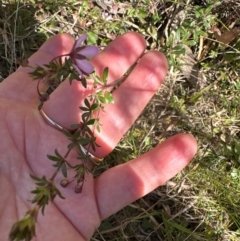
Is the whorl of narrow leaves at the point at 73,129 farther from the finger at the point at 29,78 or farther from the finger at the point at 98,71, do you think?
the finger at the point at 29,78

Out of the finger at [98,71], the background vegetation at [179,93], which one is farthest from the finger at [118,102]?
the background vegetation at [179,93]

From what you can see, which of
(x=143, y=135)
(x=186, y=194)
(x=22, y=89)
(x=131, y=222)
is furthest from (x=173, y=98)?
(x=22, y=89)

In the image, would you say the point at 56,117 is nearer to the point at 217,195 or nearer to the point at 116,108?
the point at 116,108

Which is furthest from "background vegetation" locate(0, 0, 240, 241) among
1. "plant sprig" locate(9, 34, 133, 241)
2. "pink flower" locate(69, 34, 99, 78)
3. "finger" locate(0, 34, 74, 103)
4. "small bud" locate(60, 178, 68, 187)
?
"pink flower" locate(69, 34, 99, 78)

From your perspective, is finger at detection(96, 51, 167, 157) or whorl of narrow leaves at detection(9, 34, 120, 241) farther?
finger at detection(96, 51, 167, 157)

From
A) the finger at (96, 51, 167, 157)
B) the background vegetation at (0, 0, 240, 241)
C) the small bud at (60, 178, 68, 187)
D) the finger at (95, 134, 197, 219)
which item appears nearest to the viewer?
the small bud at (60, 178, 68, 187)

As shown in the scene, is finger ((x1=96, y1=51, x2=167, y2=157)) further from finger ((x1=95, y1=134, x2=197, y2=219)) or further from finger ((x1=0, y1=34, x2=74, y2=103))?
finger ((x1=0, y1=34, x2=74, y2=103))
